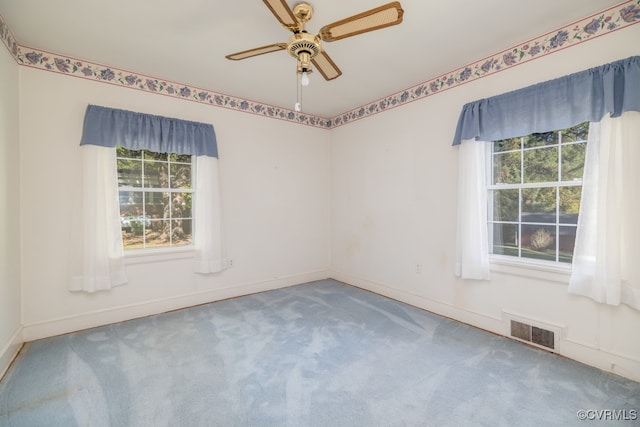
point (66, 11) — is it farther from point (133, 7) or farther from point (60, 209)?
point (60, 209)

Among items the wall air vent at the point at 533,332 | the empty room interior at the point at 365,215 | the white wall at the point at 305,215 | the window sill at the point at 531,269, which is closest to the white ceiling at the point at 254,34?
the empty room interior at the point at 365,215

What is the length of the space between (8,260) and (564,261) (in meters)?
4.78

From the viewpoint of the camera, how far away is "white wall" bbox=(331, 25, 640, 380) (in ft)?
7.39

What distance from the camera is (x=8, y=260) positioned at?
93.7 inches

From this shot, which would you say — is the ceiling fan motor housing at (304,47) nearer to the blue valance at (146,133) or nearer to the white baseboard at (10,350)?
the blue valance at (146,133)

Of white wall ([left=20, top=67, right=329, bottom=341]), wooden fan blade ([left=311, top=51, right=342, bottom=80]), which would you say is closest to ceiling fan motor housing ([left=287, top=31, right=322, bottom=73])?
wooden fan blade ([left=311, top=51, right=342, bottom=80])

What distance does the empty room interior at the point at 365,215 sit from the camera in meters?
2.00

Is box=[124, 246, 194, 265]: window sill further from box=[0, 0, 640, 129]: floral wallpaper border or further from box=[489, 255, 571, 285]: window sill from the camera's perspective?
box=[489, 255, 571, 285]: window sill

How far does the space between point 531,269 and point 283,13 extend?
2908 mm

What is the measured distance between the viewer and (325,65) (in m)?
2.21

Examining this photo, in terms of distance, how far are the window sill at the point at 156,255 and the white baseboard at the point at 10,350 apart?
3.29 feet

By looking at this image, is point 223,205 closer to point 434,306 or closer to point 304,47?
point 304,47

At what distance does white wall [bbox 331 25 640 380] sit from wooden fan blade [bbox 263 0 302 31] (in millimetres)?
2162

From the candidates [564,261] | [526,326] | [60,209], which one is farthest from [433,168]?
[60,209]
